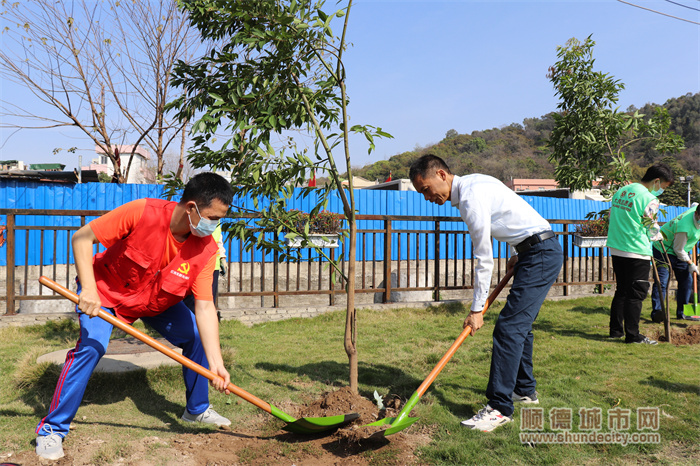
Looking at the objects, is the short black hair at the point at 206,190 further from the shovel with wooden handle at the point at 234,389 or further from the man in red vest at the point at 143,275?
the shovel with wooden handle at the point at 234,389

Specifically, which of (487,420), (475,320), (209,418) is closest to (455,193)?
(475,320)

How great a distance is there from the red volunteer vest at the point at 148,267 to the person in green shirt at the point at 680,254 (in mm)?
5783

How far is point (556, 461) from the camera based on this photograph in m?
2.58

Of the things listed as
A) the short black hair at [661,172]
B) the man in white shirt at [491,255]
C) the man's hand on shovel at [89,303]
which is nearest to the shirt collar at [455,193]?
the man in white shirt at [491,255]

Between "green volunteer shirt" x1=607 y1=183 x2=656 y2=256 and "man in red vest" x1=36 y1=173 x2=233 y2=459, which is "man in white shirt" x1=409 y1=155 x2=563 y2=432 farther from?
"green volunteer shirt" x1=607 y1=183 x2=656 y2=256

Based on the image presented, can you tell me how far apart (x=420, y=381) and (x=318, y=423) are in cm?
142

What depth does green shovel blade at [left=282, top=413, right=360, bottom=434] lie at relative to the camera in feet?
9.45

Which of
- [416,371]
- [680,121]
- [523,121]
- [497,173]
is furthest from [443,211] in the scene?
[523,121]

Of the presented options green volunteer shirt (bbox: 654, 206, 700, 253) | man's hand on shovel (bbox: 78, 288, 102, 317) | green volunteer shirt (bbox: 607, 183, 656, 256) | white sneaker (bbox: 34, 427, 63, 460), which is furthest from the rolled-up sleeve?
green volunteer shirt (bbox: 654, 206, 700, 253)

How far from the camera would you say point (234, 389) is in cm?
281

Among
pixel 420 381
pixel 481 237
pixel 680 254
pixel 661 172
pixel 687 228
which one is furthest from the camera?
pixel 680 254

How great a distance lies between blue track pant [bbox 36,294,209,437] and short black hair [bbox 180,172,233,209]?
912mm

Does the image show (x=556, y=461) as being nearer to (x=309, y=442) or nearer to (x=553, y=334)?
(x=309, y=442)

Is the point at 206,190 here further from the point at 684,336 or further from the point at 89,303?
the point at 684,336
